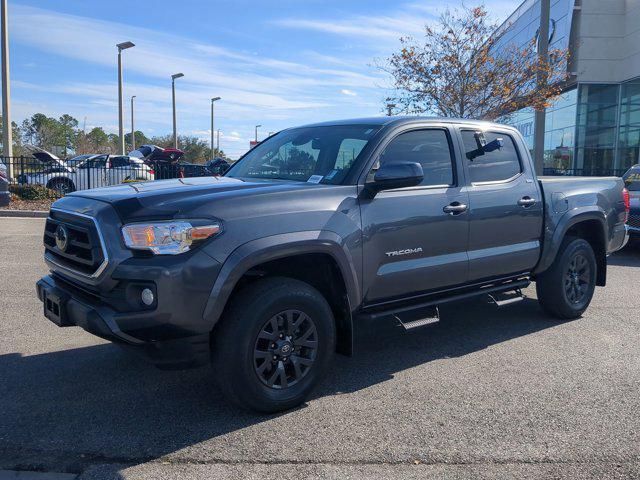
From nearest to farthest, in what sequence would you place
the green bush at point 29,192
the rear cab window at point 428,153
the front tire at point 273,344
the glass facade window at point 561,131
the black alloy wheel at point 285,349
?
the front tire at point 273,344 → the black alloy wheel at point 285,349 → the rear cab window at point 428,153 → the green bush at point 29,192 → the glass facade window at point 561,131

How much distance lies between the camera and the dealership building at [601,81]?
30531 millimetres

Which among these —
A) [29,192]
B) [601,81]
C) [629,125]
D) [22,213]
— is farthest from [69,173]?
[629,125]

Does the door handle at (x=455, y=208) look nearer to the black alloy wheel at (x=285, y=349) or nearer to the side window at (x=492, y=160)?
the side window at (x=492, y=160)

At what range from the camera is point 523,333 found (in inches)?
226

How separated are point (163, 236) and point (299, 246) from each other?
0.85 meters

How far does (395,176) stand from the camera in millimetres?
4078

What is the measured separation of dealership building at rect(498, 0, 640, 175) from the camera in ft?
100

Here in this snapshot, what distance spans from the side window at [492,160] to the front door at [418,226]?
23cm

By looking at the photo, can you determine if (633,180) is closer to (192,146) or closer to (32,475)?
(32,475)

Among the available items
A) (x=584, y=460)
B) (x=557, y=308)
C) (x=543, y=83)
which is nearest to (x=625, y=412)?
(x=584, y=460)

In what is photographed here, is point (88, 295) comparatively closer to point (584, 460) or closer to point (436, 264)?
point (436, 264)

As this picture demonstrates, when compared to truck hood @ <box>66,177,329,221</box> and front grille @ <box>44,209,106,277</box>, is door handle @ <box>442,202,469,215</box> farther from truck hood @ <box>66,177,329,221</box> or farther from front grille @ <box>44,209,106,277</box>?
front grille @ <box>44,209,106,277</box>

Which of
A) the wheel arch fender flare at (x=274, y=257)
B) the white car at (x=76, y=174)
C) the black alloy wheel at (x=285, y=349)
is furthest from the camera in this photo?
Answer: the white car at (x=76, y=174)

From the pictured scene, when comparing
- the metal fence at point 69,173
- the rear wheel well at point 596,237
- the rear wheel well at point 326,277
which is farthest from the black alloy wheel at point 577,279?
the metal fence at point 69,173
